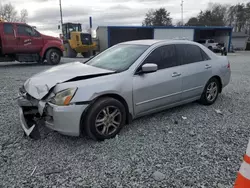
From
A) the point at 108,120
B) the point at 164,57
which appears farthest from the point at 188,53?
the point at 108,120

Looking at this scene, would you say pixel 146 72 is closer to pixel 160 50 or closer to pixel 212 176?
pixel 160 50

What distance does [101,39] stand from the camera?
30.5m

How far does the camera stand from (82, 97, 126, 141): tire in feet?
9.27

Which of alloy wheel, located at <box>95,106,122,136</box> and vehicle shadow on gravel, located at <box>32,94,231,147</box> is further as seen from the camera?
vehicle shadow on gravel, located at <box>32,94,231,147</box>

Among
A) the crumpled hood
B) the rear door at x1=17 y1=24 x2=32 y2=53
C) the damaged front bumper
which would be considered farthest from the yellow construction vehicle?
the damaged front bumper

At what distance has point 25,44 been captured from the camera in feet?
34.1

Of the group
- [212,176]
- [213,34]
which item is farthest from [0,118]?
[213,34]

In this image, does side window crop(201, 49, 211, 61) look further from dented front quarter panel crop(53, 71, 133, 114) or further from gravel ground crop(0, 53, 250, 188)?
dented front quarter panel crop(53, 71, 133, 114)

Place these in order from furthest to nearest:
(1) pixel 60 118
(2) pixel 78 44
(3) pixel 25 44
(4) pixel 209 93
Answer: (2) pixel 78 44 < (3) pixel 25 44 < (4) pixel 209 93 < (1) pixel 60 118

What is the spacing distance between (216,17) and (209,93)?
63497mm

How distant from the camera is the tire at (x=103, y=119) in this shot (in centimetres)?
282

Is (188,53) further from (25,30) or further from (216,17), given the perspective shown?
(216,17)

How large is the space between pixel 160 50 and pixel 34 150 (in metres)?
2.72

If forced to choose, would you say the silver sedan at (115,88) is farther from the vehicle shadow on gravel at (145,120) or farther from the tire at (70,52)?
the tire at (70,52)
